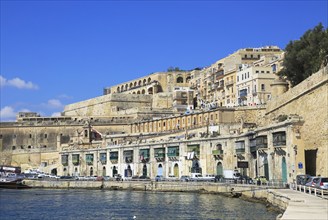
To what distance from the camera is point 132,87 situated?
4845 inches

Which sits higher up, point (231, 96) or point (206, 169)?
point (231, 96)

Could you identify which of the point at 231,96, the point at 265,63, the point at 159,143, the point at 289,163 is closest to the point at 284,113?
the point at 289,163

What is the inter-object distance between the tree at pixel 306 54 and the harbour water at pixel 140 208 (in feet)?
56.7

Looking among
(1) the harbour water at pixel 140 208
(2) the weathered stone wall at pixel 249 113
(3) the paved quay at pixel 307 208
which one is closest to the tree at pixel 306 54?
(2) the weathered stone wall at pixel 249 113

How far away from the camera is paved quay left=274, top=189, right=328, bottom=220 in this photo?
20.3 metres

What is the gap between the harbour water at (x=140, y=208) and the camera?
1261 inches

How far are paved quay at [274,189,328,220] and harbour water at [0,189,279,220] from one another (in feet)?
7.29

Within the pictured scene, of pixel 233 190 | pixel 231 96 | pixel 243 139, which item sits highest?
pixel 231 96

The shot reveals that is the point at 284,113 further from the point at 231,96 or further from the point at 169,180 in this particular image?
the point at 231,96

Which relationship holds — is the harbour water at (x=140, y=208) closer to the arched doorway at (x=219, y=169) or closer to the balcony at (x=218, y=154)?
the arched doorway at (x=219, y=169)

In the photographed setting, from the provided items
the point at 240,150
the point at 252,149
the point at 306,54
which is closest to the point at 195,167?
the point at 240,150

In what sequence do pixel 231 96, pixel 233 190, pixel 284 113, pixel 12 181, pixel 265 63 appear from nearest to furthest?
pixel 233 190
pixel 284 113
pixel 12 181
pixel 265 63
pixel 231 96

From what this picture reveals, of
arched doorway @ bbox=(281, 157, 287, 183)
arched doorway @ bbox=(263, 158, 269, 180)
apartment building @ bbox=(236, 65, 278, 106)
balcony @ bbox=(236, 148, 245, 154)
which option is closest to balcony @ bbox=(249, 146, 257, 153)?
Result: balcony @ bbox=(236, 148, 245, 154)

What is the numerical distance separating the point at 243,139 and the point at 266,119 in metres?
5.96
